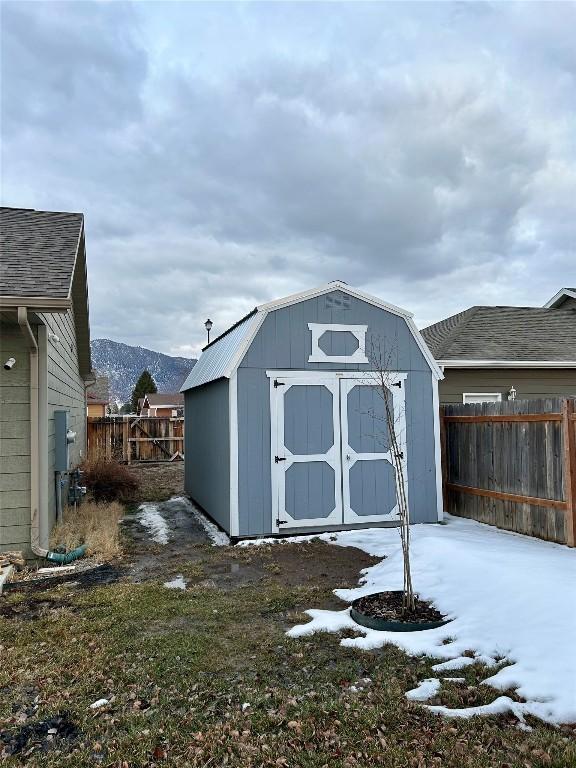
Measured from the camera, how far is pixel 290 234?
15062 millimetres

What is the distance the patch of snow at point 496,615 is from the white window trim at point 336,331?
9.10 ft

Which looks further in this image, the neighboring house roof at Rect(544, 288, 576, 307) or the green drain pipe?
the neighboring house roof at Rect(544, 288, 576, 307)

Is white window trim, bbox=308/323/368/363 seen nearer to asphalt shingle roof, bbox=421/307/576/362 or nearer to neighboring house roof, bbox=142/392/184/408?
asphalt shingle roof, bbox=421/307/576/362

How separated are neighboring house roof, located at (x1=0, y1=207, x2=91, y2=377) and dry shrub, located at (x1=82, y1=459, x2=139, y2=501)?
3836 millimetres

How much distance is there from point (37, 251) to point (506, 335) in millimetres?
9203

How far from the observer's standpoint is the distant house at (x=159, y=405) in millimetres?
47969

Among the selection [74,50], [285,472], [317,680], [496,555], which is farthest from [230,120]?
[317,680]

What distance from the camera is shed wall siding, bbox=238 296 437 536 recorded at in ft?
A: 23.1

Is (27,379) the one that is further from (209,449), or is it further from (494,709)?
(494,709)

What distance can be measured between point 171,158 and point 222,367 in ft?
19.0

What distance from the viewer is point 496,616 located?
149 inches

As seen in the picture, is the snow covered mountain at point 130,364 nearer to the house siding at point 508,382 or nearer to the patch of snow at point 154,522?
the patch of snow at point 154,522

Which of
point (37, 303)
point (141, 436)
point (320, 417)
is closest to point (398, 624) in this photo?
point (320, 417)

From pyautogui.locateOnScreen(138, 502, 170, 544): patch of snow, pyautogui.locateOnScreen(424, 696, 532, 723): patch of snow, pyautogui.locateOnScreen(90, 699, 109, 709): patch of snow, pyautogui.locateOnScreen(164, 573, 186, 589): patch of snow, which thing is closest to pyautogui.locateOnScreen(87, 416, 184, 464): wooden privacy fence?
pyautogui.locateOnScreen(138, 502, 170, 544): patch of snow
